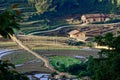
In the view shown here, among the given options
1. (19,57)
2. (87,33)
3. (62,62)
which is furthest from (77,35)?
(62,62)

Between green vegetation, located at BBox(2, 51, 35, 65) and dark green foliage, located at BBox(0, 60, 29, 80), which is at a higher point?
dark green foliage, located at BBox(0, 60, 29, 80)

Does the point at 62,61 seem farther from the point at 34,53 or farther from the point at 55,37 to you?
the point at 55,37

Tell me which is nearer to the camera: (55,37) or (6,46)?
(6,46)

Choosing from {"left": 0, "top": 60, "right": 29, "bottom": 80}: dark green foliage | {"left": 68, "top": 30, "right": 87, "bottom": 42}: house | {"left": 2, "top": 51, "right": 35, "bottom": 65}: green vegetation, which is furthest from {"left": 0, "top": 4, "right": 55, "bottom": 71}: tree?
{"left": 68, "top": 30, "right": 87, "bottom": 42}: house

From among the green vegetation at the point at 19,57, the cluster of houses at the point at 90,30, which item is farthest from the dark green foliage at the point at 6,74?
the cluster of houses at the point at 90,30

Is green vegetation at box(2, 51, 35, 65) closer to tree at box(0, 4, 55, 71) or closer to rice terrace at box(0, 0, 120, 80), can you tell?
rice terrace at box(0, 0, 120, 80)

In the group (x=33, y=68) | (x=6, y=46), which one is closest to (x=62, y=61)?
(x=33, y=68)

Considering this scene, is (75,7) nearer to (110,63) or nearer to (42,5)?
(42,5)
